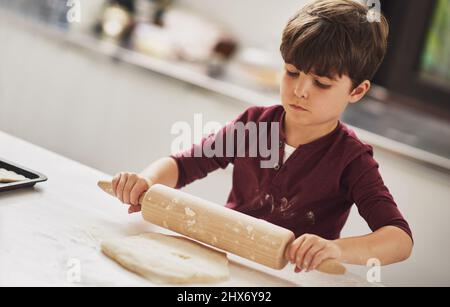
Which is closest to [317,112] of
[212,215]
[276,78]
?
[212,215]

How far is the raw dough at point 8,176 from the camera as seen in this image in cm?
110

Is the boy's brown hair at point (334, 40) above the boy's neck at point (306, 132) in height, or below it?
above

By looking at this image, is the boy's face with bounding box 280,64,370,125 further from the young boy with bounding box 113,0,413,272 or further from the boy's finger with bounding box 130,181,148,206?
the boy's finger with bounding box 130,181,148,206

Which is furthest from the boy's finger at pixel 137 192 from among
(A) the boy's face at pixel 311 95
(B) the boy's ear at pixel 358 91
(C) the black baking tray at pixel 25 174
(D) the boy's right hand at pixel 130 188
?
(B) the boy's ear at pixel 358 91

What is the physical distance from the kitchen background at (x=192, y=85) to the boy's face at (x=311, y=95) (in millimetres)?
769

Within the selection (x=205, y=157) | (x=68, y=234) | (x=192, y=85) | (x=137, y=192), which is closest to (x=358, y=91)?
(x=205, y=157)

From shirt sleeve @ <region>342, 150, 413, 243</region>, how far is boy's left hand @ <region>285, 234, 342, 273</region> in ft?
0.55

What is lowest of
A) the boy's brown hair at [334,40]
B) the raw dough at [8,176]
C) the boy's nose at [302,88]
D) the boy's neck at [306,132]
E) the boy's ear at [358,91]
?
the raw dough at [8,176]

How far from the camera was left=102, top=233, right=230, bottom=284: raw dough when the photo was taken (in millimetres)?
900

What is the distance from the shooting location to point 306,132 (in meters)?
1.25

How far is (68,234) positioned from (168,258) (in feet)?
0.53

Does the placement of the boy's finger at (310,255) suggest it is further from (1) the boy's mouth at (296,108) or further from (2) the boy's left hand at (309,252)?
(1) the boy's mouth at (296,108)

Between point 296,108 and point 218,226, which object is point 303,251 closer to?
point 218,226

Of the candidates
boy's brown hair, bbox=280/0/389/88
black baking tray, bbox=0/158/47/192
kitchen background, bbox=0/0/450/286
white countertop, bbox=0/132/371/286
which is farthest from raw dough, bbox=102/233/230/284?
kitchen background, bbox=0/0/450/286
